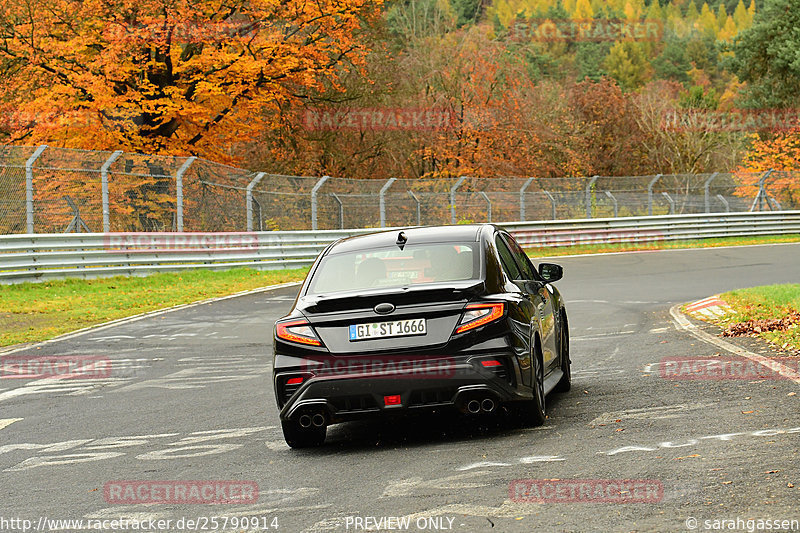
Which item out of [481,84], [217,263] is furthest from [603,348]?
[481,84]

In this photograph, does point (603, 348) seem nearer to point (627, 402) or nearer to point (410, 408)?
point (627, 402)

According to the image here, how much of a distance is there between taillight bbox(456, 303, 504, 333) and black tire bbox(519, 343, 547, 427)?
47 centimetres

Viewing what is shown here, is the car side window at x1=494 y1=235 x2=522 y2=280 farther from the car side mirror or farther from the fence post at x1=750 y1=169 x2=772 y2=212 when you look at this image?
the fence post at x1=750 y1=169 x2=772 y2=212

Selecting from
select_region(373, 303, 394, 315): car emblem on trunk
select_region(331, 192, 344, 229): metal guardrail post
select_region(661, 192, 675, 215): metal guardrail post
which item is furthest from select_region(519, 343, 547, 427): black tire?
select_region(661, 192, 675, 215): metal guardrail post

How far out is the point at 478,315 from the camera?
7008 mm

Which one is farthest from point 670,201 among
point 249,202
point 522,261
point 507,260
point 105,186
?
point 507,260

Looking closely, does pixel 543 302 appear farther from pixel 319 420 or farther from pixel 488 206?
pixel 488 206

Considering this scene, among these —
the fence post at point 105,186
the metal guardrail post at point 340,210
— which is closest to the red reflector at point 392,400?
the fence post at point 105,186

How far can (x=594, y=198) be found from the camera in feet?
119

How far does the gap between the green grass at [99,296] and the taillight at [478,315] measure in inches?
372

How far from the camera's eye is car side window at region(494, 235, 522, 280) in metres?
7.92

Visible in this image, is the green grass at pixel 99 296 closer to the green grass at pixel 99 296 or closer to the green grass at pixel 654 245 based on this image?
the green grass at pixel 99 296

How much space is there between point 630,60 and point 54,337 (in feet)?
369

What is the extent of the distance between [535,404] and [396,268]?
4.43ft
